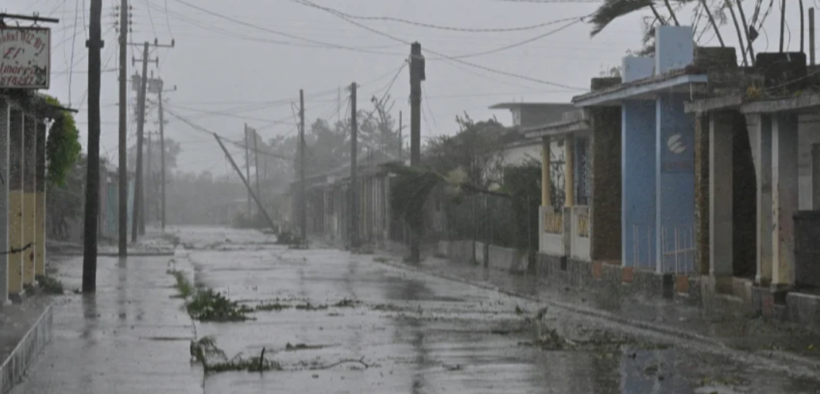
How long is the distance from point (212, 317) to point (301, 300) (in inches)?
175

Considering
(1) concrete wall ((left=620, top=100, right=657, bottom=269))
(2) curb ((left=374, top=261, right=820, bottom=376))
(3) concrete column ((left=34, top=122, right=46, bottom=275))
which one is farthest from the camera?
(1) concrete wall ((left=620, top=100, right=657, bottom=269))

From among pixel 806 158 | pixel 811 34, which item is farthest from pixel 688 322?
pixel 811 34

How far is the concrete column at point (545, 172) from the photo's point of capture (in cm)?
3600

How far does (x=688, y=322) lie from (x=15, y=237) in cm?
1033

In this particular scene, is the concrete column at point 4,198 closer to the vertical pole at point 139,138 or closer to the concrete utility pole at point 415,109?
the concrete utility pole at point 415,109

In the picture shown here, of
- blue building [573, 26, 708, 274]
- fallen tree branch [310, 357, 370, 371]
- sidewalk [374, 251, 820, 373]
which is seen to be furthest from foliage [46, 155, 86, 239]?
fallen tree branch [310, 357, 370, 371]

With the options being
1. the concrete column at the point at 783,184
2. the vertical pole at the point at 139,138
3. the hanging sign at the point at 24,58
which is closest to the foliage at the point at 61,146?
the hanging sign at the point at 24,58

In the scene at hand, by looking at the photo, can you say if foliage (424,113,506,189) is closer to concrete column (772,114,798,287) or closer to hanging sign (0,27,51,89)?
concrete column (772,114,798,287)

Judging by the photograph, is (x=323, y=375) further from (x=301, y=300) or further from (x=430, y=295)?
(x=430, y=295)

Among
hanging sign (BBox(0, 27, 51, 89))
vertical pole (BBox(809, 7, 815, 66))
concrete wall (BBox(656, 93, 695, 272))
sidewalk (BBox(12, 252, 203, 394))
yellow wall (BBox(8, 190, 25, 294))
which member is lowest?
sidewalk (BBox(12, 252, 203, 394))

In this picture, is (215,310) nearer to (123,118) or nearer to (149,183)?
(123,118)

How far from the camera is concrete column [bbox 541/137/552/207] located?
3600cm

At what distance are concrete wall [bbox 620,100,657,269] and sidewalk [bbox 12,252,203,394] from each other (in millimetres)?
9562

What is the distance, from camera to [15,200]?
22109mm
